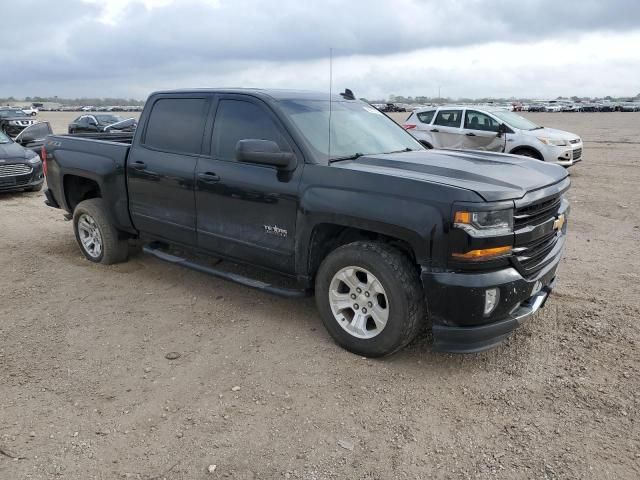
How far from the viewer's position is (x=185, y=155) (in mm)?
4871

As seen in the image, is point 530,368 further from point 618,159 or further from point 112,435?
point 618,159

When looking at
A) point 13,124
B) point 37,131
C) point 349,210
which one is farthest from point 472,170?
point 13,124

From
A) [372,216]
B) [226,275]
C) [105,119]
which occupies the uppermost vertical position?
[372,216]

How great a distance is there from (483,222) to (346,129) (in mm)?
1687

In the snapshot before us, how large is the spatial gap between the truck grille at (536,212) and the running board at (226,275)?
165 centimetres

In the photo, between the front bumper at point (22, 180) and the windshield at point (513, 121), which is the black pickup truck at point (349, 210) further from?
the windshield at point (513, 121)

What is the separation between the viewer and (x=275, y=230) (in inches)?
166

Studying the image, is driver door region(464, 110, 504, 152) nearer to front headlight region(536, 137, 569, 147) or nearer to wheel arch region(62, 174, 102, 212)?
front headlight region(536, 137, 569, 147)

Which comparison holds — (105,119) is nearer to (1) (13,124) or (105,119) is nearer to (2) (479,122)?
(1) (13,124)

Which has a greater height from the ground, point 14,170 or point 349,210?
point 349,210

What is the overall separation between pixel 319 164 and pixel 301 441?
6.36 feet

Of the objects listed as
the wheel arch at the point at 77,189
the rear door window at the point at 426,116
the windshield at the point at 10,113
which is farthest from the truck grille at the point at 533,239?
the windshield at the point at 10,113

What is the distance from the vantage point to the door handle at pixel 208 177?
455cm

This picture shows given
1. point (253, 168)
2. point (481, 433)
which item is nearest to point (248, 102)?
point (253, 168)
